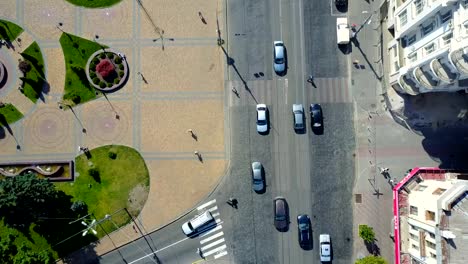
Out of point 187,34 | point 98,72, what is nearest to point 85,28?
point 98,72

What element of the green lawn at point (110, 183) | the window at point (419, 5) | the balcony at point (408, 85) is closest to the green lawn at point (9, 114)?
the green lawn at point (110, 183)

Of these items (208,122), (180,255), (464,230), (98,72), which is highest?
(98,72)

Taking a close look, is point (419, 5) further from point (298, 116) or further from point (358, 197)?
point (358, 197)

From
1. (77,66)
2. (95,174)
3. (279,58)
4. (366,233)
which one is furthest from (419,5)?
(95,174)

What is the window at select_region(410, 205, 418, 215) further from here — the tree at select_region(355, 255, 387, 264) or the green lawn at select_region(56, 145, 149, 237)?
the green lawn at select_region(56, 145, 149, 237)

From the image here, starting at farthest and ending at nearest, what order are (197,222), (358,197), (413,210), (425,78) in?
(197,222)
(358,197)
(413,210)
(425,78)

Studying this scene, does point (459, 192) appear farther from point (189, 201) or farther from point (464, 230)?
point (189, 201)
